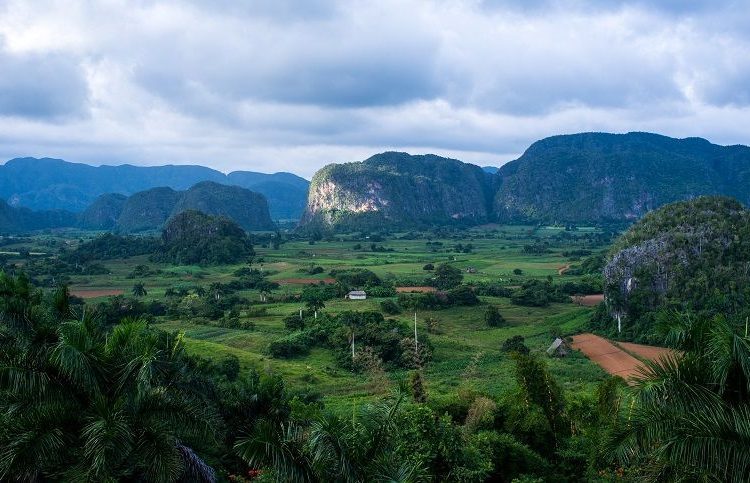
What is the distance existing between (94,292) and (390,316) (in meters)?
34.3

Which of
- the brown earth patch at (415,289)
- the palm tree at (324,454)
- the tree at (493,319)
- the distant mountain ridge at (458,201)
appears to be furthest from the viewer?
the distant mountain ridge at (458,201)

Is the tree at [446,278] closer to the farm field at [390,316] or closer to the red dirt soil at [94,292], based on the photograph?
the farm field at [390,316]

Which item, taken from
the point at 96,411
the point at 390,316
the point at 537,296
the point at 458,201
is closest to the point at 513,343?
the point at 390,316

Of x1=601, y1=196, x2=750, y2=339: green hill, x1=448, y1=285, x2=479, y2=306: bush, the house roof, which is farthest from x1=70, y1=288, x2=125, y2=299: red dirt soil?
x1=601, y1=196, x2=750, y2=339: green hill

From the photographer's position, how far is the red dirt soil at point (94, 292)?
6085cm

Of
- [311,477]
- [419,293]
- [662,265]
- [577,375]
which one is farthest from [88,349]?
[419,293]

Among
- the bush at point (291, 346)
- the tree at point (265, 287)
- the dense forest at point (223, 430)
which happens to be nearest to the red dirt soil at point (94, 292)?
the tree at point (265, 287)

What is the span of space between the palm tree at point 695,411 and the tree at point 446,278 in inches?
2083

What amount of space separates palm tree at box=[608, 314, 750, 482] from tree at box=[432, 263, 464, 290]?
174 ft

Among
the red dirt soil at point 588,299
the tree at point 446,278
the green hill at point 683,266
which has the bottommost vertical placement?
the red dirt soil at point 588,299

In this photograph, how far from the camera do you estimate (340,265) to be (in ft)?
271

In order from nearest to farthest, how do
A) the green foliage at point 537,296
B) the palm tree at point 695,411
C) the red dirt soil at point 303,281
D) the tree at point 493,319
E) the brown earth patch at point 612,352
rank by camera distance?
the palm tree at point 695,411
the brown earth patch at point 612,352
the tree at point 493,319
the green foliage at point 537,296
the red dirt soil at point 303,281

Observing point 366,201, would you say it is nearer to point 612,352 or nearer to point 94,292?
point 94,292

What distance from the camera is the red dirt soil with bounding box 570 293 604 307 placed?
54.1 metres
